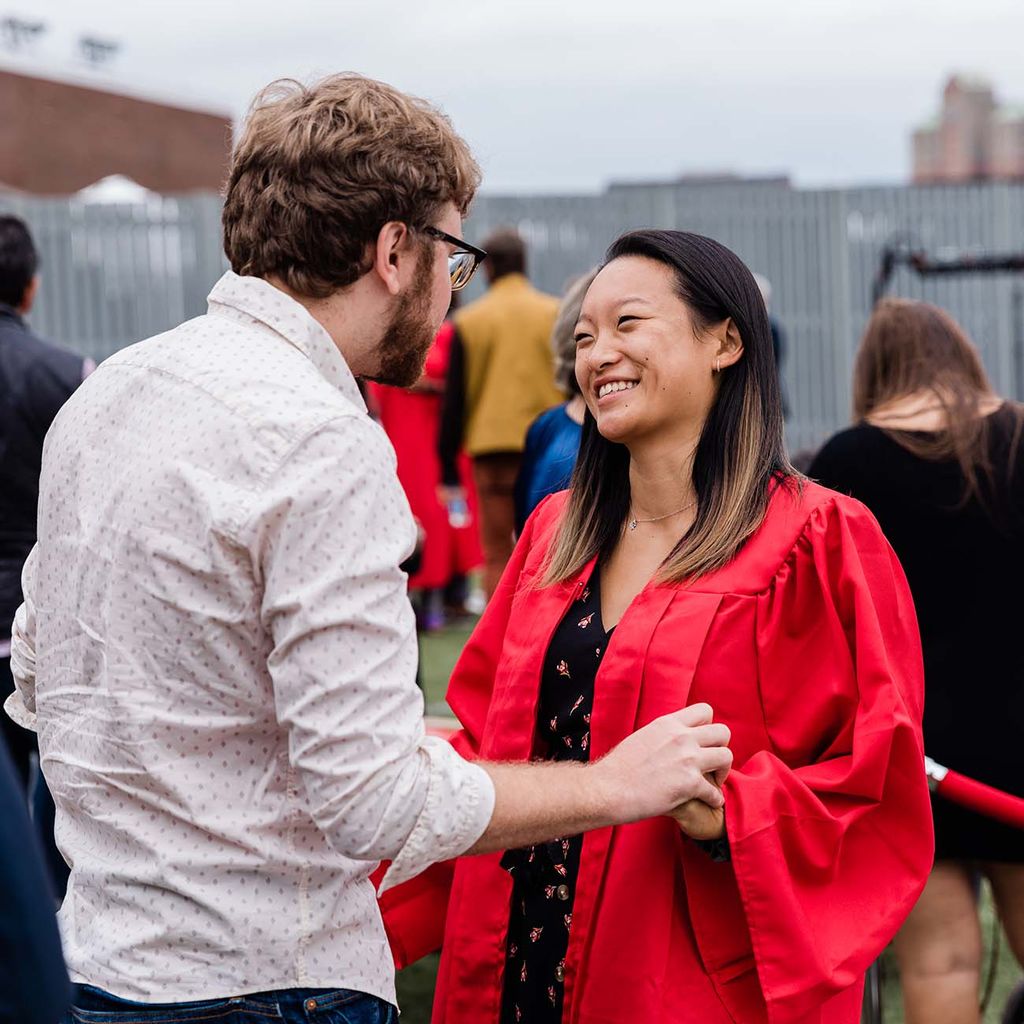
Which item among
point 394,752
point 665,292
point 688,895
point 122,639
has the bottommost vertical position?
point 688,895

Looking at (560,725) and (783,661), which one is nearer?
(783,661)

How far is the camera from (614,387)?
2.40m

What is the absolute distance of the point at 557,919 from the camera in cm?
227

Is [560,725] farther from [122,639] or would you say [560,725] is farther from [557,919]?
[122,639]

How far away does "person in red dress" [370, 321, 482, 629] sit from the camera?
8.58 meters

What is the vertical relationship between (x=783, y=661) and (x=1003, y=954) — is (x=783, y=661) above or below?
above

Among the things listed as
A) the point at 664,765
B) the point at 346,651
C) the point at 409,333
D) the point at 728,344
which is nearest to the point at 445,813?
the point at 346,651

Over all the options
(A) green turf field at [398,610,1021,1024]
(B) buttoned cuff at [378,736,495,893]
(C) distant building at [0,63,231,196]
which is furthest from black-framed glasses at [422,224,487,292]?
(C) distant building at [0,63,231,196]

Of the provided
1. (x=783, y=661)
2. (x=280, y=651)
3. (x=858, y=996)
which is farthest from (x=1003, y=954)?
(x=280, y=651)

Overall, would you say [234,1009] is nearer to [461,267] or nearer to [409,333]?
[409,333]

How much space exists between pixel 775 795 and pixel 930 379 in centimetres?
186

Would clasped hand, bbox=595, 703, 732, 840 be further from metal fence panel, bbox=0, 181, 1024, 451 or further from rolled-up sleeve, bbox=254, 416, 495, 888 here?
metal fence panel, bbox=0, 181, 1024, 451

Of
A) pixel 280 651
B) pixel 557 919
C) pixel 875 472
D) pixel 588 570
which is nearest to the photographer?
pixel 280 651

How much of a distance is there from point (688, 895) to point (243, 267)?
1088 millimetres
